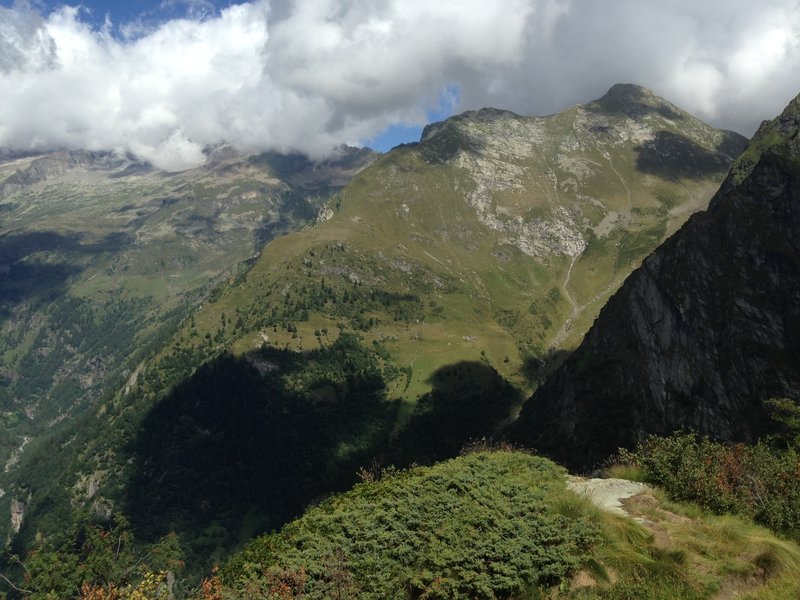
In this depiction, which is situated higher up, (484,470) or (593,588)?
(484,470)

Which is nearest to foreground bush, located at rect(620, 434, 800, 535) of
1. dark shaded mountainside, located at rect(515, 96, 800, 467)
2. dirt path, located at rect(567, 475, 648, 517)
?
dirt path, located at rect(567, 475, 648, 517)

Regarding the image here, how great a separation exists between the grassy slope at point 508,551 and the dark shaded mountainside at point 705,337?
106181 millimetres

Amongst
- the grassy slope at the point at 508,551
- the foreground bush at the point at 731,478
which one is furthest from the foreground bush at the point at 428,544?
the foreground bush at the point at 731,478

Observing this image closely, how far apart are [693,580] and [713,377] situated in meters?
141

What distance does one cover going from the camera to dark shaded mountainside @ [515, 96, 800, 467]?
408ft

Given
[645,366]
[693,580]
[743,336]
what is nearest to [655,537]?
[693,580]

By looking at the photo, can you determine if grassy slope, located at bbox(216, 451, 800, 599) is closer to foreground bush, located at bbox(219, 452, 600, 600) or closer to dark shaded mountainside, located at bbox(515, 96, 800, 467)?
foreground bush, located at bbox(219, 452, 600, 600)

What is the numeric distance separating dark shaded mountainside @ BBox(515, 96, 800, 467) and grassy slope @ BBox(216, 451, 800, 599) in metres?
106

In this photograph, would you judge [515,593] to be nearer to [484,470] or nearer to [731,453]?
[484,470]

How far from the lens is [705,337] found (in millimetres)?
141500

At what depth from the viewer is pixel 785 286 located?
436 ft

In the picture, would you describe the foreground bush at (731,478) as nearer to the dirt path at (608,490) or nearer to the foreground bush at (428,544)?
the dirt path at (608,490)

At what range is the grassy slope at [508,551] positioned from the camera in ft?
50.4

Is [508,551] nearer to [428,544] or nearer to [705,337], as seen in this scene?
[428,544]
